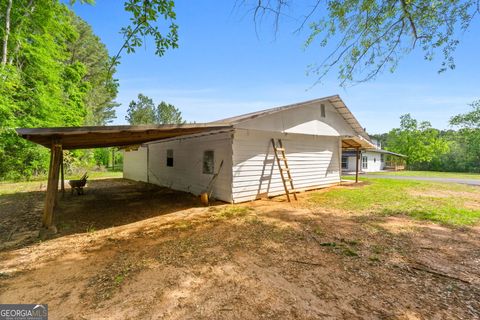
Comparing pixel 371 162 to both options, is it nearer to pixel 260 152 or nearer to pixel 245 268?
pixel 260 152

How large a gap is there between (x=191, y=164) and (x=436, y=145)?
3803 centimetres

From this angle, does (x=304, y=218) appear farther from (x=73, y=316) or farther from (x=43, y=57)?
(x=43, y=57)

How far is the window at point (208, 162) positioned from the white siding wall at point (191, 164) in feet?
0.54

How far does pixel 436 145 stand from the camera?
3212cm

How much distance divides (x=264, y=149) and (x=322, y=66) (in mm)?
Result: 4181

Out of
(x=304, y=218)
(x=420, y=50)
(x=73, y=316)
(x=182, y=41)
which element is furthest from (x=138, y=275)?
(x=420, y=50)

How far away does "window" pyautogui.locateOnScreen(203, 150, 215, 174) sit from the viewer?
8758 mm

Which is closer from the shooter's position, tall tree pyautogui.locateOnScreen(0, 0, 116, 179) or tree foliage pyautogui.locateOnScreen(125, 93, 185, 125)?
tall tree pyautogui.locateOnScreen(0, 0, 116, 179)

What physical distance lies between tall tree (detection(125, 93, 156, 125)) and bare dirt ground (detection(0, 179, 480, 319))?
3389cm

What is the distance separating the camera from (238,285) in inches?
115

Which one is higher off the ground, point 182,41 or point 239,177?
point 182,41

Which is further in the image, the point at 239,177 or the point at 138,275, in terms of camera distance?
the point at 239,177

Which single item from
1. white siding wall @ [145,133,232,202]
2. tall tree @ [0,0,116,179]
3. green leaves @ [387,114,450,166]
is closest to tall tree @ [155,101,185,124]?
tall tree @ [0,0,116,179]

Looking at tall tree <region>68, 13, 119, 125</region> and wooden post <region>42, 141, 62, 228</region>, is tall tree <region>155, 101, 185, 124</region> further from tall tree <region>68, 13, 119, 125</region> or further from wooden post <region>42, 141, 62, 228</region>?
wooden post <region>42, 141, 62, 228</region>
